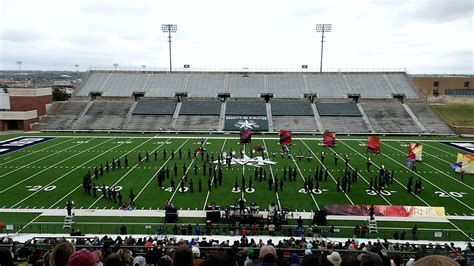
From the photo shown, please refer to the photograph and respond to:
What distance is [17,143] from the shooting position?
33.4 meters

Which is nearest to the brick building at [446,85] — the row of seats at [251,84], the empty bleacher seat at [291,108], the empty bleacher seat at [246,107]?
the row of seats at [251,84]

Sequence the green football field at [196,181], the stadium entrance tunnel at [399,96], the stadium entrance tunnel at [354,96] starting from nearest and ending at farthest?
1. the green football field at [196,181]
2. the stadium entrance tunnel at [399,96]
3. the stadium entrance tunnel at [354,96]

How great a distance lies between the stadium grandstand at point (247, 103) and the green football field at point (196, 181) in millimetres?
10534

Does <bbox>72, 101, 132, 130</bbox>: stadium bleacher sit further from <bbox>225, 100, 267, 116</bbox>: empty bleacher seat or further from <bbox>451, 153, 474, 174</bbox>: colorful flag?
<bbox>451, 153, 474, 174</bbox>: colorful flag

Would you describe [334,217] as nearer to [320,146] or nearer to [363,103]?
[320,146]

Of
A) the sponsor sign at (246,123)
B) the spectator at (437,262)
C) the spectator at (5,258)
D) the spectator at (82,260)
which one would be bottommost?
the sponsor sign at (246,123)

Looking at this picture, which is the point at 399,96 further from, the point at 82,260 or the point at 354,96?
the point at 82,260

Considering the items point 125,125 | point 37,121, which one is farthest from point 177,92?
point 37,121

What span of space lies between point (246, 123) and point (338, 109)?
13.1 meters

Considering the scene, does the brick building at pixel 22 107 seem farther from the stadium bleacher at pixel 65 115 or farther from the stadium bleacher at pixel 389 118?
the stadium bleacher at pixel 389 118

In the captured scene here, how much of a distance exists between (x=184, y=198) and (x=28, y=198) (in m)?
7.39

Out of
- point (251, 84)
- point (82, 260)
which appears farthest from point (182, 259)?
point (251, 84)

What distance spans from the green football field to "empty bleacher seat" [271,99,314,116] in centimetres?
1419

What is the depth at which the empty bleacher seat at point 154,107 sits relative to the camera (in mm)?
48375
